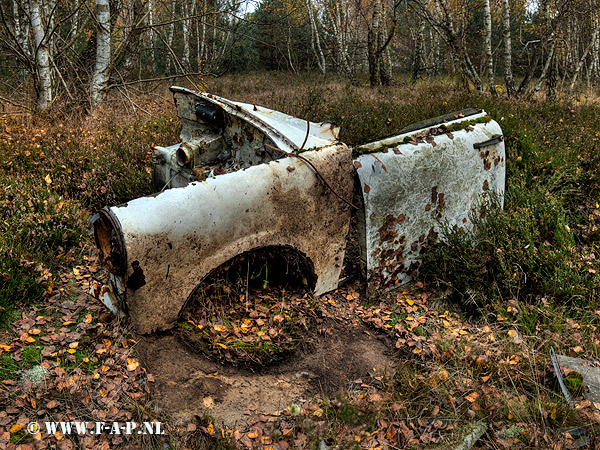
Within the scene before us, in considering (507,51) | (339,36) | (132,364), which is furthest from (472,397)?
(339,36)

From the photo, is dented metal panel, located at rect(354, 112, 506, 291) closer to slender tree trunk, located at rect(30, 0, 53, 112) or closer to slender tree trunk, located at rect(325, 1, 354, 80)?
slender tree trunk, located at rect(30, 0, 53, 112)

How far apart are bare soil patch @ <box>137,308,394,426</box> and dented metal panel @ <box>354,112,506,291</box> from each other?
61 centimetres

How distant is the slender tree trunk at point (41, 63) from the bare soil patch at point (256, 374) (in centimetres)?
675

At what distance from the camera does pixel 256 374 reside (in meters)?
2.92

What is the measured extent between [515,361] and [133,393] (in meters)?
2.35

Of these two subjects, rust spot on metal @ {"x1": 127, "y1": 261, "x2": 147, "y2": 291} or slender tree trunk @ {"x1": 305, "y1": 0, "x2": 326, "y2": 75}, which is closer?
rust spot on metal @ {"x1": 127, "y1": 261, "x2": 147, "y2": 291}

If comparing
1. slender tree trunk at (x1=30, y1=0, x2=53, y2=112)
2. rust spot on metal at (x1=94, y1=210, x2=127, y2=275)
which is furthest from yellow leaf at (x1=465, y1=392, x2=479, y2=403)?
slender tree trunk at (x1=30, y1=0, x2=53, y2=112)

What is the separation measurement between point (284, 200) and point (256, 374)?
1.16 metres

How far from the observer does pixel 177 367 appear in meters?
2.82

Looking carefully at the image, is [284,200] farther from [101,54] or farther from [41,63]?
[101,54]

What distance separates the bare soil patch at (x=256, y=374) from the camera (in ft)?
8.53

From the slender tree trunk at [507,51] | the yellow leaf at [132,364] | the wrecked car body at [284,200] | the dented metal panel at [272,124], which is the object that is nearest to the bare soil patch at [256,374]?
the yellow leaf at [132,364]

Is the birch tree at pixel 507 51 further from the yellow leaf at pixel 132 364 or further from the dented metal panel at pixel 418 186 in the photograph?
the yellow leaf at pixel 132 364

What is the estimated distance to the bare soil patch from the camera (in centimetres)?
260
